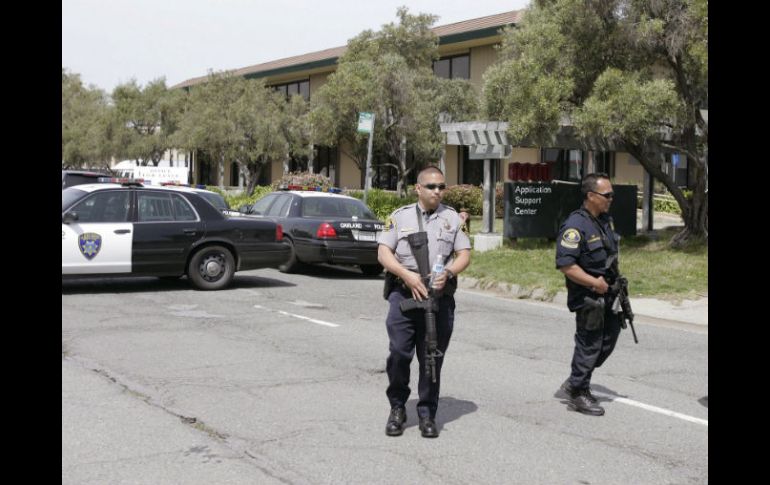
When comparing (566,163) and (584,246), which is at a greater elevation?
(566,163)

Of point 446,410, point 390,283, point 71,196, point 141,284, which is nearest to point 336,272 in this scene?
point 141,284

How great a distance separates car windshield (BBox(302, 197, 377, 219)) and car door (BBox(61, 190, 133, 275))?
4043 millimetres

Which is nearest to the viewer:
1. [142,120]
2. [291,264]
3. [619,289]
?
[619,289]

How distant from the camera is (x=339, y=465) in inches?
204

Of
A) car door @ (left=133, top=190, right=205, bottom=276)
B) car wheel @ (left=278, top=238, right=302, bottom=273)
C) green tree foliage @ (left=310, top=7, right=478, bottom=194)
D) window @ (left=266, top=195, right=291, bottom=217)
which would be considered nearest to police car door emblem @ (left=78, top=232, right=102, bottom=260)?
car door @ (left=133, top=190, right=205, bottom=276)

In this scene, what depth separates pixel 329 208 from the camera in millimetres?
16172

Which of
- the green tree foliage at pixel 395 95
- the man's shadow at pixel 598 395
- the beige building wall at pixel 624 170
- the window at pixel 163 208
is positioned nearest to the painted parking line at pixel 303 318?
the window at pixel 163 208

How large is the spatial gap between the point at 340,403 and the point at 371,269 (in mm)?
9733

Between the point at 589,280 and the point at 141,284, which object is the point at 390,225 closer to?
the point at 589,280

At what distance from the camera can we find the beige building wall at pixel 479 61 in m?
35.4

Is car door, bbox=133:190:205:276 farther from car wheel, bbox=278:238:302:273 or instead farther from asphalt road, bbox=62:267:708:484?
car wheel, bbox=278:238:302:273

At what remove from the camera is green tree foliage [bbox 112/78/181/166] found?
165 feet
